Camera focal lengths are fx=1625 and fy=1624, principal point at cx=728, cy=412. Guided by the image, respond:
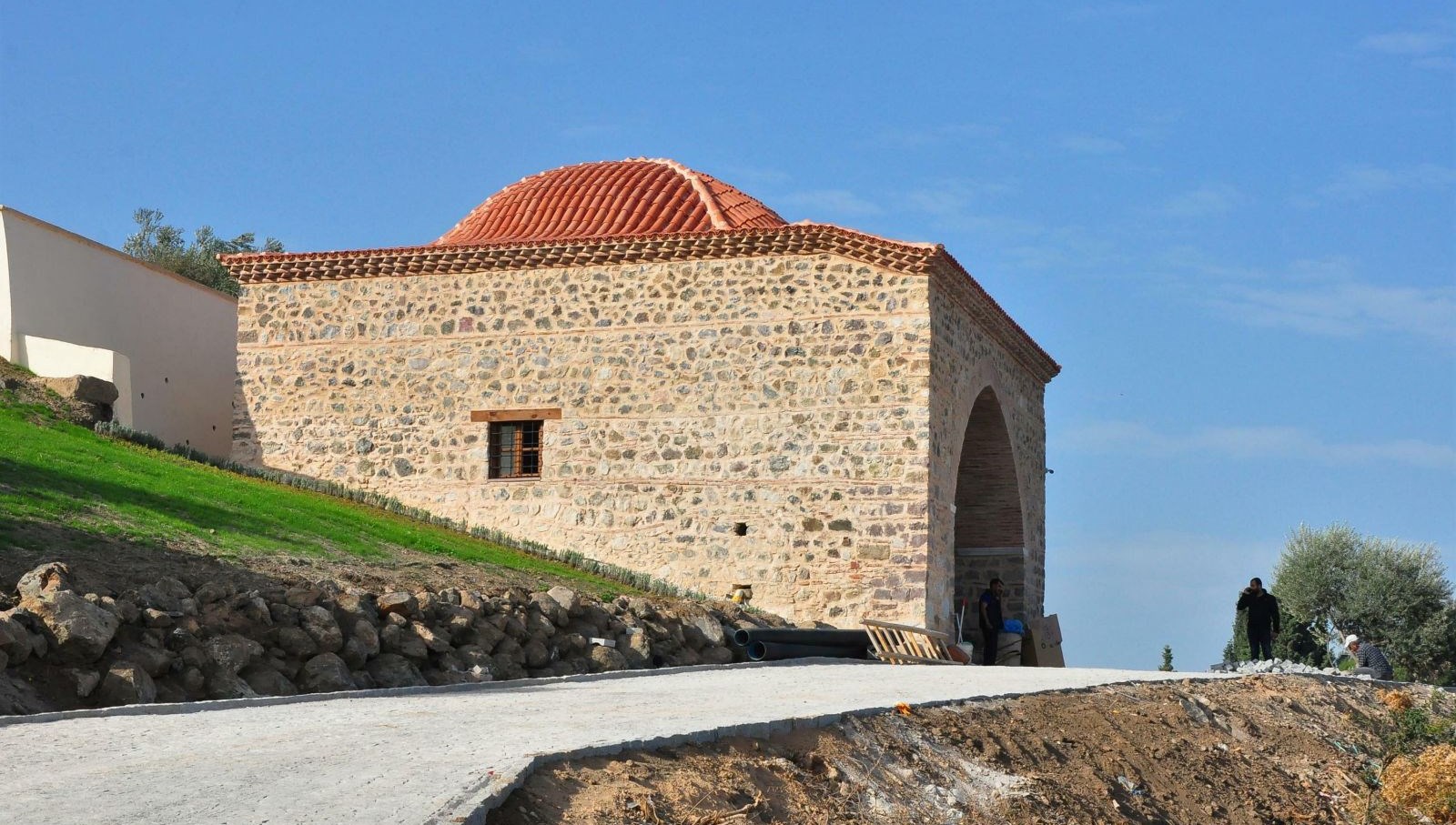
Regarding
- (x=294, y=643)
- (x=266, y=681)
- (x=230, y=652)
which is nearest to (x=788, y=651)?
(x=294, y=643)

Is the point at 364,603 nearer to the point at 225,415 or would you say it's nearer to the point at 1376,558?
the point at 225,415

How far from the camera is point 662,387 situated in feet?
61.9

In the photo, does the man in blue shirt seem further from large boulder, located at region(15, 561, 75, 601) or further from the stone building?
large boulder, located at region(15, 561, 75, 601)

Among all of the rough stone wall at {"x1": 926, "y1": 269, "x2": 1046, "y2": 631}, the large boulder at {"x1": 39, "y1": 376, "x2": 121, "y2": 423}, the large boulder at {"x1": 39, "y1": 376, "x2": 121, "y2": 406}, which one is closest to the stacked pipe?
the rough stone wall at {"x1": 926, "y1": 269, "x2": 1046, "y2": 631}

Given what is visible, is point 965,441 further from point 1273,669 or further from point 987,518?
point 1273,669

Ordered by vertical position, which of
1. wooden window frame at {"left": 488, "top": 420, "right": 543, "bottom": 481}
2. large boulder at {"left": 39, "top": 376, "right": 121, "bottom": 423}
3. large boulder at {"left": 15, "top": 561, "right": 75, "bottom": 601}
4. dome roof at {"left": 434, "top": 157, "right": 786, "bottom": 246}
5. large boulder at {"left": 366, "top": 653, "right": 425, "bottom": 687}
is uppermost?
dome roof at {"left": 434, "top": 157, "right": 786, "bottom": 246}

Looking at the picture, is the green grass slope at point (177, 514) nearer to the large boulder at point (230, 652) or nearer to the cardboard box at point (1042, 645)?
the large boulder at point (230, 652)

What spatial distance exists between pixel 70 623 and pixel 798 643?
292 inches

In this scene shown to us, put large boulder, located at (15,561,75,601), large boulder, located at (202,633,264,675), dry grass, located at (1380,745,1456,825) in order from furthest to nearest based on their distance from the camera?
dry grass, located at (1380,745,1456,825)
large boulder, located at (202,633,264,675)
large boulder, located at (15,561,75,601)

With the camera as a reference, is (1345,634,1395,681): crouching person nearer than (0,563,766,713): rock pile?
No

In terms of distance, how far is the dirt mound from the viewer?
261 inches

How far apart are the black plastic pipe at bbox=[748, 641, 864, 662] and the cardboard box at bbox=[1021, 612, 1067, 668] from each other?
22.0 ft

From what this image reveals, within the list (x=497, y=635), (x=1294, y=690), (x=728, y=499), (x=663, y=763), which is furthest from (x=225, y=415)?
(x=663, y=763)

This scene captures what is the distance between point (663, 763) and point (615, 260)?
1277 cm
